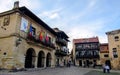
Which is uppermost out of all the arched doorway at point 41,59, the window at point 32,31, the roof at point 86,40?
the roof at point 86,40

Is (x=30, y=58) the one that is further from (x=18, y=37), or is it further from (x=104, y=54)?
(x=104, y=54)

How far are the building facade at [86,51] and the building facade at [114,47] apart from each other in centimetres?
1379

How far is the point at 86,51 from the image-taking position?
47875 mm

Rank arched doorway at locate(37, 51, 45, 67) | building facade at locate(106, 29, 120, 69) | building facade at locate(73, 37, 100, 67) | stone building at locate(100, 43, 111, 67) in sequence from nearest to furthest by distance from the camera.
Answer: arched doorway at locate(37, 51, 45, 67) → building facade at locate(106, 29, 120, 69) → stone building at locate(100, 43, 111, 67) → building facade at locate(73, 37, 100, 67)

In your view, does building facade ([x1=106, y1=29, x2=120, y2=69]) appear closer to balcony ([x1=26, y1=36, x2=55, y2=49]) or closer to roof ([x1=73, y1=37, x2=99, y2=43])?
roof ([x1=73, y1=37, x2=99, y2=43])

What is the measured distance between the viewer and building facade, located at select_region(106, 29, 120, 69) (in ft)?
101

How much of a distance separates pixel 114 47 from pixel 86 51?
667 inches

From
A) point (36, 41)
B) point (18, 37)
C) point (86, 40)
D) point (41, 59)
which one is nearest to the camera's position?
point (18, 37)

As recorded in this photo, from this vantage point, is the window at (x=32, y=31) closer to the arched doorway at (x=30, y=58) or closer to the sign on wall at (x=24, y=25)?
the sign on wall at (x=24, y=25)

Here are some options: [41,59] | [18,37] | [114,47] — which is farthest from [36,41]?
[114,47]

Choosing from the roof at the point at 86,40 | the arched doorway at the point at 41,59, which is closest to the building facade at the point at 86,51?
the roof at the point at 86,40

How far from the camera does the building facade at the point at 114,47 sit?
1211 inches

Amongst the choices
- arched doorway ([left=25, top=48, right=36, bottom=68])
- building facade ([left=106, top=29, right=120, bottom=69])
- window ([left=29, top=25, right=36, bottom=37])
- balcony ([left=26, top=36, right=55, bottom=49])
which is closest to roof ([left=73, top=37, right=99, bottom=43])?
building facade ([left=106, top=29, right=120, bottom=69])

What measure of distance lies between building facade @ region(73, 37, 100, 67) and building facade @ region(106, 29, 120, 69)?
1379cm
